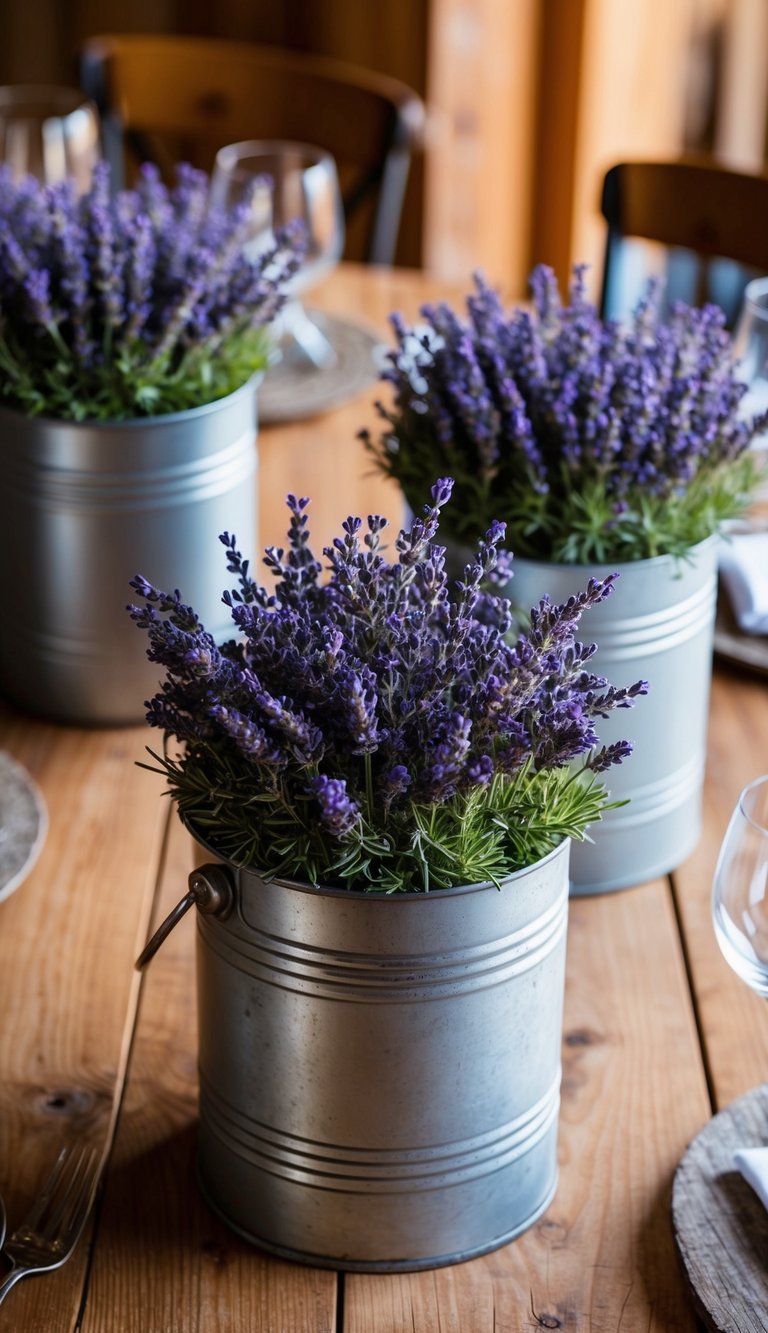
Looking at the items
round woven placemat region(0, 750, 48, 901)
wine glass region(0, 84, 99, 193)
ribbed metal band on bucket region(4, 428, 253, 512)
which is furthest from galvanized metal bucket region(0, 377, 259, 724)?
wine glass region(0, 84, 99, 193)

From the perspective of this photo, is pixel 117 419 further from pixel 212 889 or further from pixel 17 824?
pixel 212 889

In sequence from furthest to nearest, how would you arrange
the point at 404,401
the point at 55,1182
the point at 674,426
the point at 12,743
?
the point at 12,743
the point at 404,401
the point at 674,426
the point at 55,1182

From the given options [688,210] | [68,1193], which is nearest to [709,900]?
[68,1193]

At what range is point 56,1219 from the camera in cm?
85

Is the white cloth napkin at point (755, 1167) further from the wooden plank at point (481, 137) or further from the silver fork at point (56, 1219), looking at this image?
the wooden plank at point (481, 137)

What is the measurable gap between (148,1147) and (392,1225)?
0.57 feet

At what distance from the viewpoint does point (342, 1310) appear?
0.81 m

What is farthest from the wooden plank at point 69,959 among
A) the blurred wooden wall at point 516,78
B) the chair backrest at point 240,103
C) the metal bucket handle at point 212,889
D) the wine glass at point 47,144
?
the blurred wooden wall at point 516,78

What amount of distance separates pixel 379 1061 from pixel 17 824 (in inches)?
19.0

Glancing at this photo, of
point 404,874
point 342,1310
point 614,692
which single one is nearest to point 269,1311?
point 342,1310

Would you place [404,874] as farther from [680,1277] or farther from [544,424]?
[544,424]

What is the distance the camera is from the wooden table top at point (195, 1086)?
818 mm

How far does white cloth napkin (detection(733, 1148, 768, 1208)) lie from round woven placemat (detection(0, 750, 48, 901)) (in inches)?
20.3

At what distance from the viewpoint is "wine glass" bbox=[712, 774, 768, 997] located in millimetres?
815
